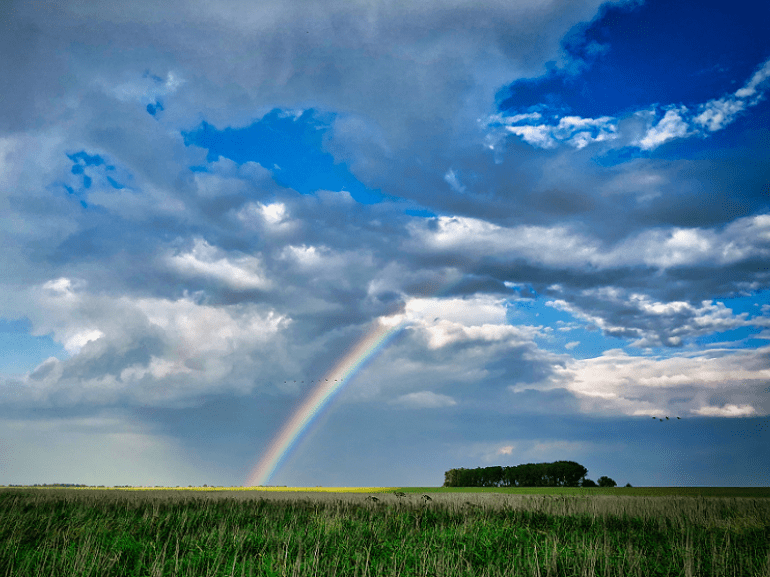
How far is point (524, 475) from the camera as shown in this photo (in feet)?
472

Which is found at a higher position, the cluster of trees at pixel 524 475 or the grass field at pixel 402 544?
the grass field at pixel 402 544

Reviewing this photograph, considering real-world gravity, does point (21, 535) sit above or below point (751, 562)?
below

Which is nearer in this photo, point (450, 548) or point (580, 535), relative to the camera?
point (450, 548)

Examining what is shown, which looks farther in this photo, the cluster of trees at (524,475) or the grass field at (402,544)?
the cluster of trees at (524,475)

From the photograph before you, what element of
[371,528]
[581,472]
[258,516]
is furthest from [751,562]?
[581,472]

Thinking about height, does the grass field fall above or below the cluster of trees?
above

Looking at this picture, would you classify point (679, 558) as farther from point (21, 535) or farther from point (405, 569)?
point (21, 535)

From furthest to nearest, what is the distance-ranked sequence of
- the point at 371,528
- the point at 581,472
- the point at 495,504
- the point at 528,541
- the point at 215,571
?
1. the point at 581,472
2. the point at 495,504
3. the point at 371,528
4. the point at 528,541
5. the point at 215,571

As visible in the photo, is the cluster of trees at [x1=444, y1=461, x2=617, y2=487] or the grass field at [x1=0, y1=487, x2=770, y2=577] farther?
the cluster of trees at [x1=444, y1=461, x2=617, y2=487]

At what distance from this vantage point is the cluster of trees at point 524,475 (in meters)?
140

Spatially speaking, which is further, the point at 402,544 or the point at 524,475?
the point at 524,475

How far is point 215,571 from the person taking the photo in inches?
494

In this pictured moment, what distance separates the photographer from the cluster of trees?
140 metres

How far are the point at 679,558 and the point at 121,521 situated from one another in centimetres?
2094
